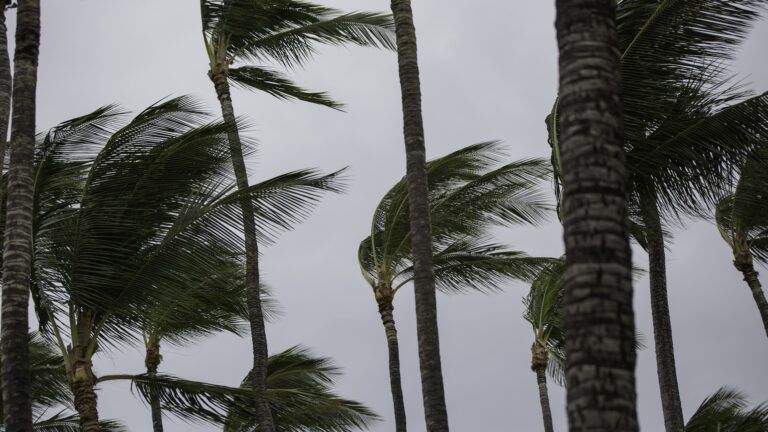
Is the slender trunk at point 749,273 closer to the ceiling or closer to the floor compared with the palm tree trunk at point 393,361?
closer to the ceiling

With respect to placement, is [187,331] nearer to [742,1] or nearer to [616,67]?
[742,1]

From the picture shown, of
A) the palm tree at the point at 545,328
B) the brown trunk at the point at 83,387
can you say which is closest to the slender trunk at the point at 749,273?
the palm tree at the point at 545,328

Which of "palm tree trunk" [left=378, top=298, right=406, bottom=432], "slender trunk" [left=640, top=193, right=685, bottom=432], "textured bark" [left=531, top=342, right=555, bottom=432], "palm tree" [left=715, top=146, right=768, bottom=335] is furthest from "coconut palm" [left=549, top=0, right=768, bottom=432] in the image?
"textured bark" [left=531, top=342, right=555, bottom=432]

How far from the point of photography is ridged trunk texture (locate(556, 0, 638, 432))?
5.13 meters

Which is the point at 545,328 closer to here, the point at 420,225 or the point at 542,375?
the point at 542,375

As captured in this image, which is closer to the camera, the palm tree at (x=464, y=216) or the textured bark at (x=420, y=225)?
the textured bark at (x=420, y=225)

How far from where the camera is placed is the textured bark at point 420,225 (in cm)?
1098

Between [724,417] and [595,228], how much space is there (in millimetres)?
16052

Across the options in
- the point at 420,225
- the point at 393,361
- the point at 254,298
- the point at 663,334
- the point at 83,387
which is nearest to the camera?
the point at 420,225

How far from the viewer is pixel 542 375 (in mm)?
25953

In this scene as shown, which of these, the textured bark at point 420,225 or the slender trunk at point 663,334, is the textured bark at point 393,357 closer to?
the slender trunk at point 663,334

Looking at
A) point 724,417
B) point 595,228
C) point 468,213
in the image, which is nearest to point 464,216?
point 468,213

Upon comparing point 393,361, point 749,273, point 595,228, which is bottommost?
point 595,228

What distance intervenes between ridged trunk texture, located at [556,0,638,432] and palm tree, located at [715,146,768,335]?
12707 millimetres
